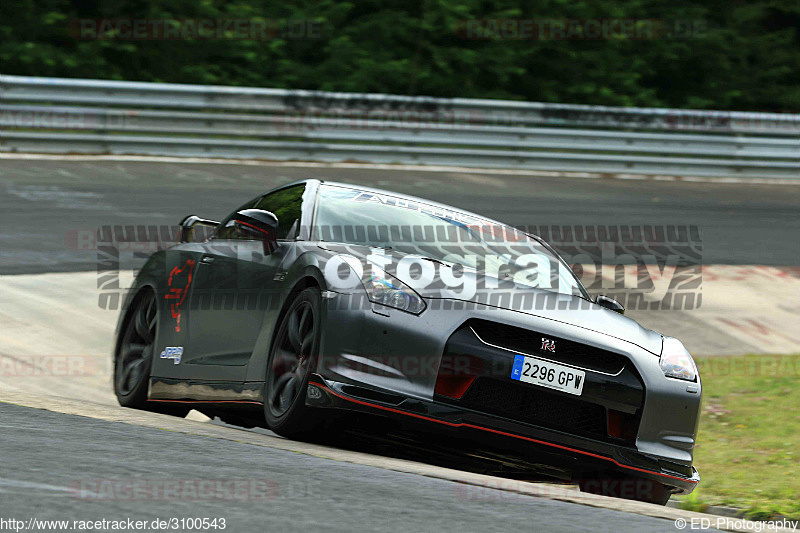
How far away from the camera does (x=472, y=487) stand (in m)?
4.52

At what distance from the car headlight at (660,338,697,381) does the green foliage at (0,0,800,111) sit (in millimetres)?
16522

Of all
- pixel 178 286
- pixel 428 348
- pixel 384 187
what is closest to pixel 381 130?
pixel 384 187

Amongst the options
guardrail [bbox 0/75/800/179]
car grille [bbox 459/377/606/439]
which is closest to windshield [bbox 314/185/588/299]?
car grille [bbox 459/377/606/439]

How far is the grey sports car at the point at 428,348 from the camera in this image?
5.23m

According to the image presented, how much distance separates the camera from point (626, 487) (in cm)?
571

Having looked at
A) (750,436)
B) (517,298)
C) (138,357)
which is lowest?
(750,436)

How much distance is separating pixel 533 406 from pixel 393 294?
0.80 meters

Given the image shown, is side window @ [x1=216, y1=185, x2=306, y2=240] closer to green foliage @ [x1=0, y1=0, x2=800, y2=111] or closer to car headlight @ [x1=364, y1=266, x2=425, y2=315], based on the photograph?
car headlight @ [x1=364, y1=266, x2=425, y2=315]

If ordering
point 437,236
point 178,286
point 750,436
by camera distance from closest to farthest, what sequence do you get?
point 437,236
point 178,286
point 750,436

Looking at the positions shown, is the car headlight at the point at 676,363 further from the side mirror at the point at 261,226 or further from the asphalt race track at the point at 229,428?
the side mirror at the point at 261,226

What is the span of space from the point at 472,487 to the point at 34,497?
1.64m

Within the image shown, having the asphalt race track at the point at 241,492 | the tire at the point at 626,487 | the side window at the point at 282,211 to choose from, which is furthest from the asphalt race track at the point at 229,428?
the side window at the point at 282,211

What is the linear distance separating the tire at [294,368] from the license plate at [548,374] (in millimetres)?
898

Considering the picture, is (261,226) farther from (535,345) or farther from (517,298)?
(535,345)
